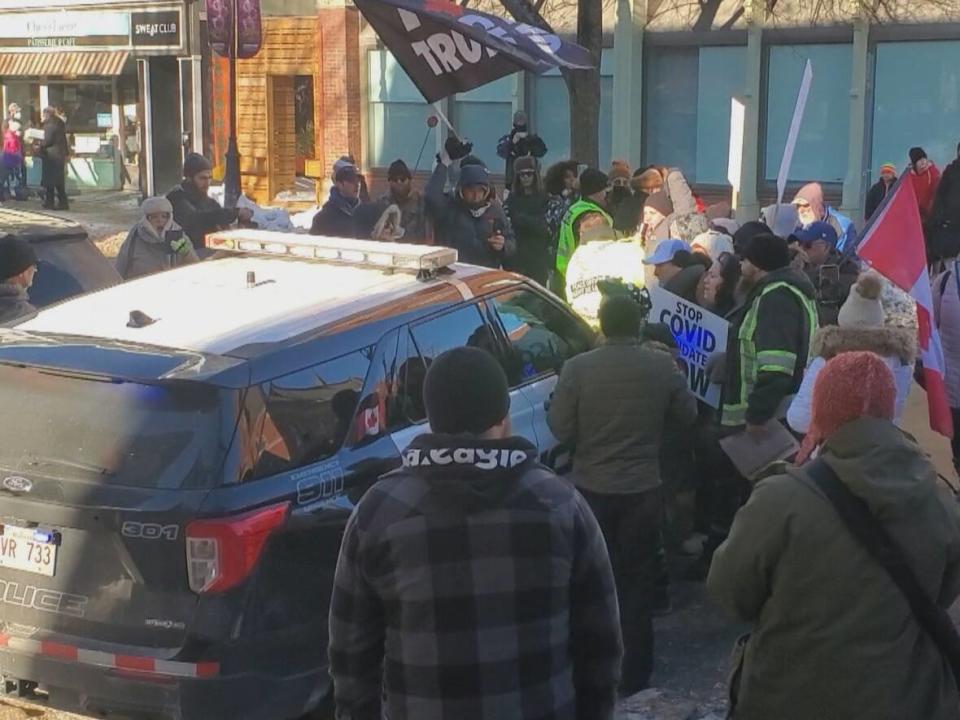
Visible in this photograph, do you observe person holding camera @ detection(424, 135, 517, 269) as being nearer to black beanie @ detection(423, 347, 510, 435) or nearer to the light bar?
the light bar

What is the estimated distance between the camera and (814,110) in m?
20.9

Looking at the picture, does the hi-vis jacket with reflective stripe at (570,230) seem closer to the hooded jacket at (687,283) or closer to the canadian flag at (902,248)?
the hooded jacket at (687,283)

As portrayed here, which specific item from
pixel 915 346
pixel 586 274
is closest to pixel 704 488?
pixel 586 274

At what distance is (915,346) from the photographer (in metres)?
5.64

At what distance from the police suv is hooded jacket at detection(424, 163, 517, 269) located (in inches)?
188

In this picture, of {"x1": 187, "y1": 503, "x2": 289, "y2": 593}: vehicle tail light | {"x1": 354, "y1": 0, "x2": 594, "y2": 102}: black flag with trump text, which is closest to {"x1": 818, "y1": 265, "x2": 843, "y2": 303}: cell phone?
{"x1": 354, "y1": 0, "x2": 594, "y2": 102}: black flag with trump text

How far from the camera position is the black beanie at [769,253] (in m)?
6.64

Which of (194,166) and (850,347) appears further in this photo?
(194,166)

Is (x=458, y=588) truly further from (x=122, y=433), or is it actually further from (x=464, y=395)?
(x=122, y=433)

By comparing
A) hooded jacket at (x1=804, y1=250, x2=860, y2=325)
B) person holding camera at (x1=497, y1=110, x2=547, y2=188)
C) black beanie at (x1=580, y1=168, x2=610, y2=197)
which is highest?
person holding camera at (x1=497, y1=110, x2=547, y2=188)

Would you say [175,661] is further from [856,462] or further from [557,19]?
[557,19]

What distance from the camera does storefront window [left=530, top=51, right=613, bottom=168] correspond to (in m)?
23.0

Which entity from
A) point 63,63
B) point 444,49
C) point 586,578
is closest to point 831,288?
point 444,49

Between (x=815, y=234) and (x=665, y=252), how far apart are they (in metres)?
1.10
